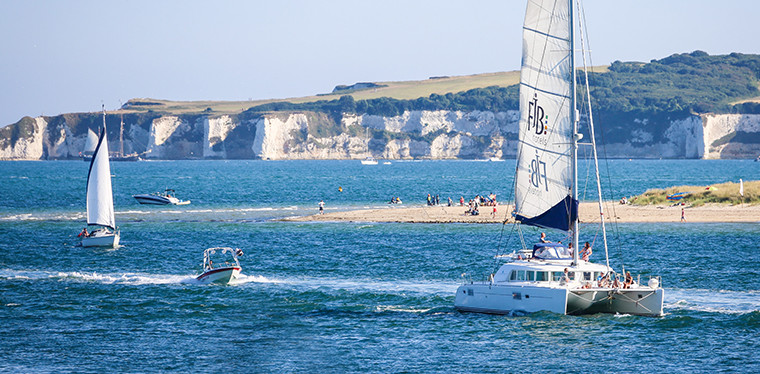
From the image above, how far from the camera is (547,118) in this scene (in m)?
35.8

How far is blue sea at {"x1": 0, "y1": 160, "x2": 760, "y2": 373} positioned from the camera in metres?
31.6

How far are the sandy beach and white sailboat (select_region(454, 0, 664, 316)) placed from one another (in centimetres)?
4046

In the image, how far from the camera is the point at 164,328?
121 ft

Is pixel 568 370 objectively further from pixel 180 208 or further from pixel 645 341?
pixel 180 208

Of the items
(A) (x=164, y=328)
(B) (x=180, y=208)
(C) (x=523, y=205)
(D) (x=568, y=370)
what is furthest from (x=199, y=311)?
(B) (x=180, y=208)

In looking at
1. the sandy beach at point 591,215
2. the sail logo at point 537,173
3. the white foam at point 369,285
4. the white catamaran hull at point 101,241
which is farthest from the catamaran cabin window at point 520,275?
the sandy beach at point 591,215

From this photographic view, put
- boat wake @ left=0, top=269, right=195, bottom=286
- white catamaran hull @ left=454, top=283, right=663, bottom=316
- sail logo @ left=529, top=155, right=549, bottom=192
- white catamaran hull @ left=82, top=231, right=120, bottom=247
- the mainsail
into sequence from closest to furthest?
white catamaran hull @ left=454, top=283, right=663, bottom=316 → the mainsail → sail logo @ left=529, top=155, right=549, bottom=192 → boat wake @ left=0, top=269, right=195, bottom=286 → white catamaran hull @ left=82, top=231, right=120, bottom=247

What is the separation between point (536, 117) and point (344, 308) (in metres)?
12.7

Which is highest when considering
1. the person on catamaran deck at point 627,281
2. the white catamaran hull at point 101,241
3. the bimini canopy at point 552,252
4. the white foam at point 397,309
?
Answer: the bimini canopy at point 552,252

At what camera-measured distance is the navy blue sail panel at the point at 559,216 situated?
35344mm

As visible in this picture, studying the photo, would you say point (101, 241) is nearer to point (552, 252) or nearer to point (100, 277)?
A: point (100, 277)

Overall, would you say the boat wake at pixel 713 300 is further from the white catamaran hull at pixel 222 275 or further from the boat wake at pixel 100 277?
the boat wake at pixel 100 277

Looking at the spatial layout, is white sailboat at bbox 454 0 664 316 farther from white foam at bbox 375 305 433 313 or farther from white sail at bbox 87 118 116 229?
white sail at bbox 87 118 116 229

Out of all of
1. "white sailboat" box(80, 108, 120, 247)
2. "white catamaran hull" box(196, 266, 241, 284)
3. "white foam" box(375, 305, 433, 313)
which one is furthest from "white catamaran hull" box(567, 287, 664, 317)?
"white sailboat" box(80, 108, 120, 247)
